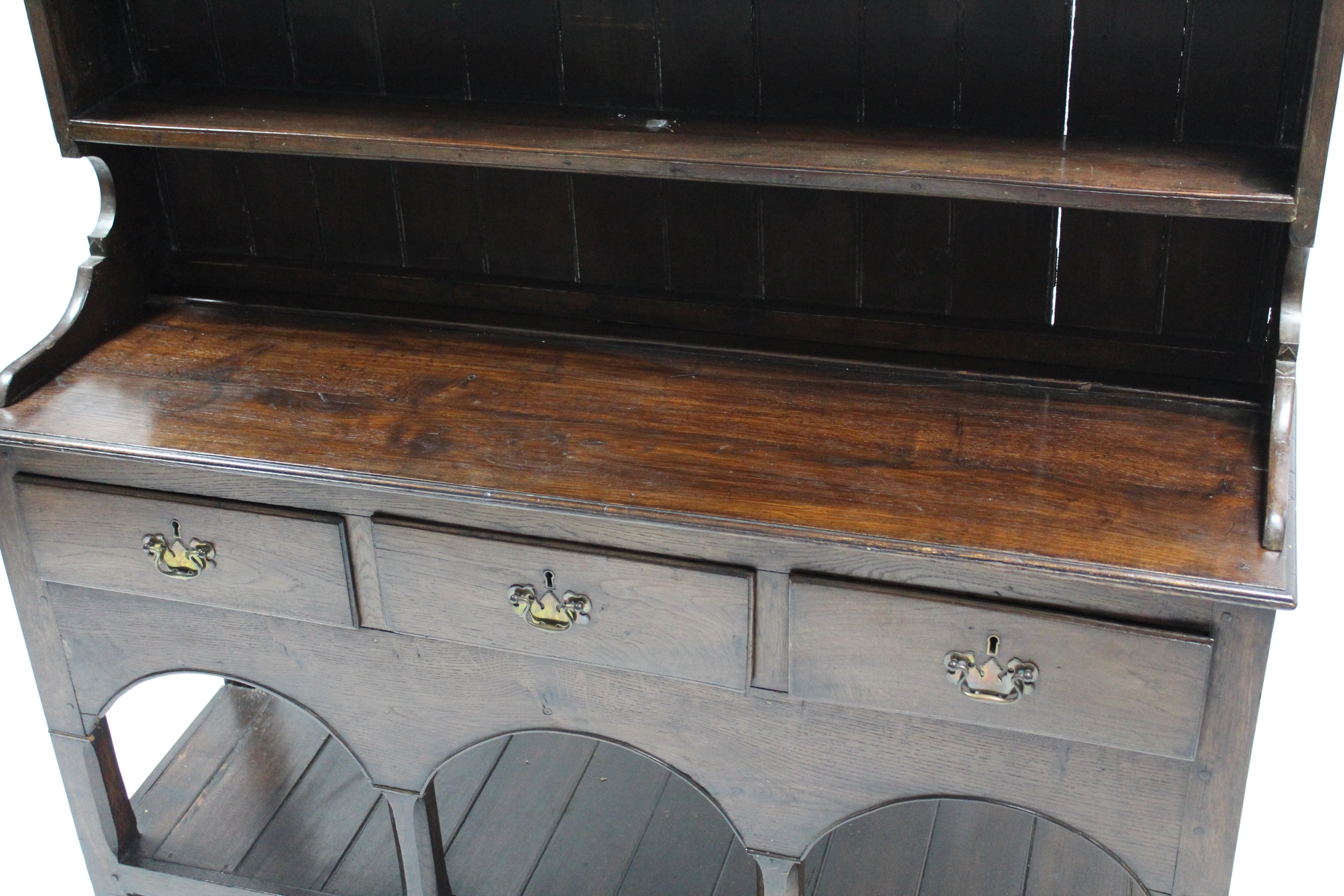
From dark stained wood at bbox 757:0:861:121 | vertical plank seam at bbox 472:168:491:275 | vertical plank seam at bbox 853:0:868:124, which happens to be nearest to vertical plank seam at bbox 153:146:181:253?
vertical plank seam at bbox 472:168:491:275

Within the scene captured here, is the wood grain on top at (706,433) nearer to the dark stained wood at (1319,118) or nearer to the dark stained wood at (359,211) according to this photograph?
the dark stained wood at (359,211)

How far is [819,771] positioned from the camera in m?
2.02

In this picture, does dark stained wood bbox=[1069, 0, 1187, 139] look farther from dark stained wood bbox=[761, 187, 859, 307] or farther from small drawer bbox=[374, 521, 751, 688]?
small drawer bbox=[374, 521, 751, 688]

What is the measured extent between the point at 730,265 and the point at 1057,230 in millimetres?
500

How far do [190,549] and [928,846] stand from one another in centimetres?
137

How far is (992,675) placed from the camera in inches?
72.2

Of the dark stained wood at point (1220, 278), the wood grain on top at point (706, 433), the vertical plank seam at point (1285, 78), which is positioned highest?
the vertical plank seam at point (1285, 78)

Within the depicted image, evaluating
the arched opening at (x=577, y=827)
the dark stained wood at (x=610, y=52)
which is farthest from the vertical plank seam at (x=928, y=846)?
the dark stained wood at (x=610, y=52)

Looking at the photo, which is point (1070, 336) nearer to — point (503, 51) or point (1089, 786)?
point (1089, 786)

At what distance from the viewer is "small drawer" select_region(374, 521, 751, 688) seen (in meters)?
1.92

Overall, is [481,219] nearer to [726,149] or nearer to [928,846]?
[726,149]

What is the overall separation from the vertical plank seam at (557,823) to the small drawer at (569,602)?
61cm

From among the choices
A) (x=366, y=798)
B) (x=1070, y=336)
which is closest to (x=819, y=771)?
(x=1070, y=336)

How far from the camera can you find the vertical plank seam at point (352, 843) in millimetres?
2535
